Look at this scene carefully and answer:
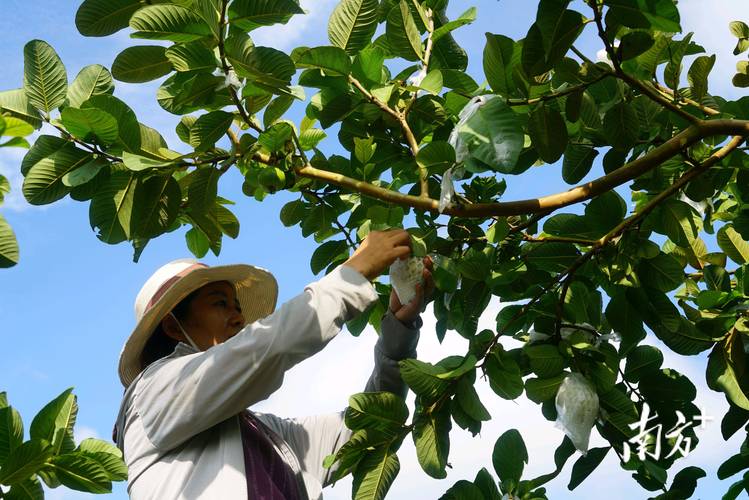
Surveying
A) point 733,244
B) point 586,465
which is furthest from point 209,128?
point 733,244

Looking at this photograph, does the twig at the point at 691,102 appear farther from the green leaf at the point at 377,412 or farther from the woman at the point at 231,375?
the green leaf at the point at 377,412

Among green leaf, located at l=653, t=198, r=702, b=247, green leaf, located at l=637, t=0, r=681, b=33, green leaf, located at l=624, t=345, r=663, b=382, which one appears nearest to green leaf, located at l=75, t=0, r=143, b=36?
green leaf, located at l=637, t=0, r=681, b=33

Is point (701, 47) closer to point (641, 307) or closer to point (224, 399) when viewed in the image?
point (641, 307)

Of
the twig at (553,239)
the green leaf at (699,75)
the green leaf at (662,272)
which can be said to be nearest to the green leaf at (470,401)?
the twig at (553,239)

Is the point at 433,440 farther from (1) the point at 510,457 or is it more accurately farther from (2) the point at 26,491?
(2) the point at 26,491

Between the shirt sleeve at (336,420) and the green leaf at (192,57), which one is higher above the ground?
the green leaf at (192,57)

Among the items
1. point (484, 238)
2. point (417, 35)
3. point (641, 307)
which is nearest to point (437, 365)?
point (484, 238)

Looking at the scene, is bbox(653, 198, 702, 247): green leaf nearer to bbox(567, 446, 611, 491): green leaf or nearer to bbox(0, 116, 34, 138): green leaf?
bbox(567, 446, 611, 491): green leaf

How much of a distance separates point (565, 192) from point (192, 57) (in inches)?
26.2

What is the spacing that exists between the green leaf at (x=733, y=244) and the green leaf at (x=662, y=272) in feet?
1.27

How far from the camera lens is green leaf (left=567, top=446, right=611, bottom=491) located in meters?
1.98

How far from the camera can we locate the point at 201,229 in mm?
2033

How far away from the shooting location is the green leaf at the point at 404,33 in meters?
1.77

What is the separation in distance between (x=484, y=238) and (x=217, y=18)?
2.35 feet
